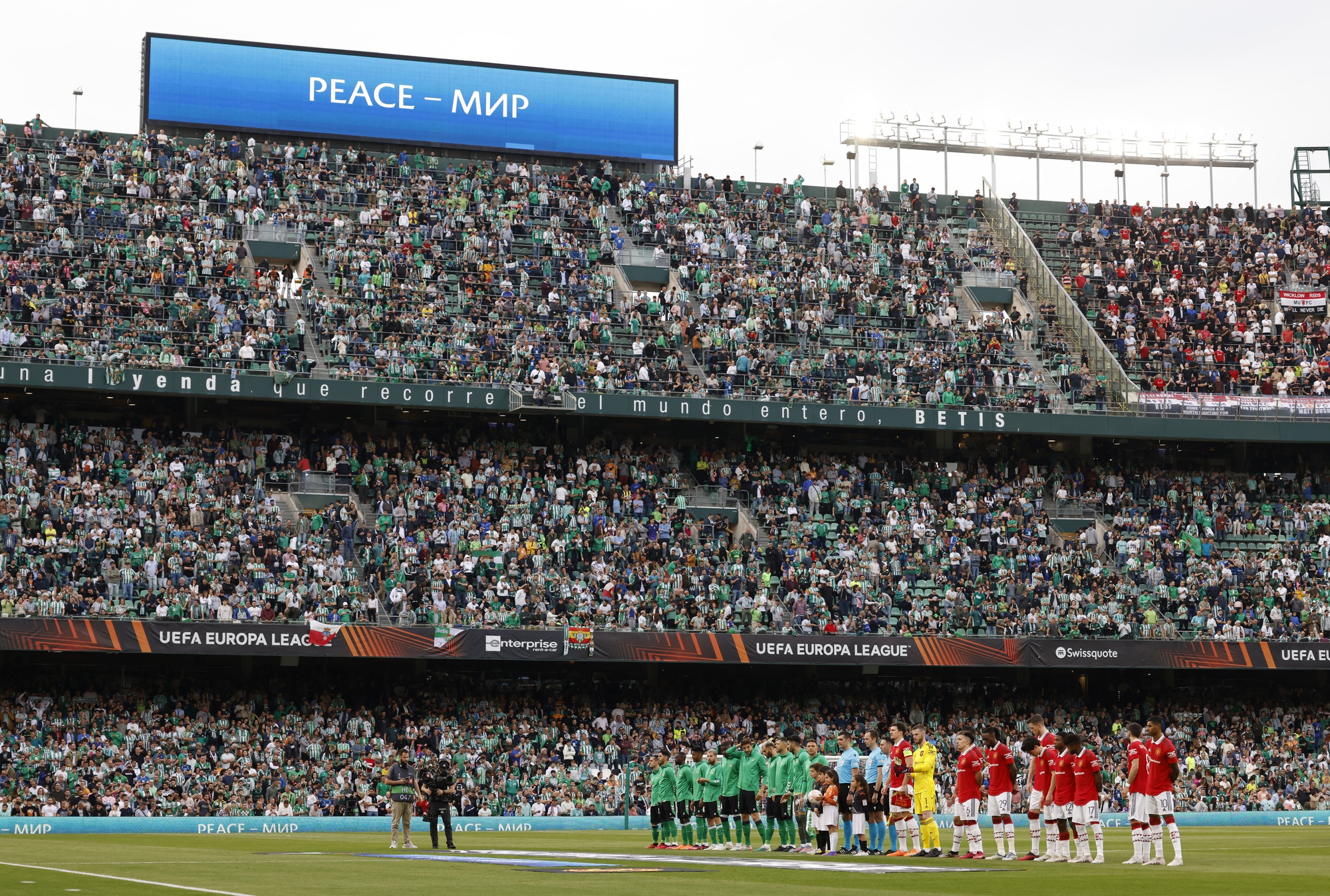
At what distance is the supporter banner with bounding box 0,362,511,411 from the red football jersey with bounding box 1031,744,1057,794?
25.6 m

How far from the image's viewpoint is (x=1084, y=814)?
854 inches

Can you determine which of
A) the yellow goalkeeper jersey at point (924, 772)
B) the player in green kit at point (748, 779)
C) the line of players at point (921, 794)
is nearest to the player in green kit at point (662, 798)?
the line of players at point (921, 794)

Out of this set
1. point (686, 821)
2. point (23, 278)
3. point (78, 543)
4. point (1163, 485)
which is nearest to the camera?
point (686, 821)

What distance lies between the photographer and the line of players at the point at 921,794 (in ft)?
70.0

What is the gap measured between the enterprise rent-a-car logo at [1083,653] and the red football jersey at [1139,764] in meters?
23.5

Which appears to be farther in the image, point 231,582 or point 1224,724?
point 1224,724

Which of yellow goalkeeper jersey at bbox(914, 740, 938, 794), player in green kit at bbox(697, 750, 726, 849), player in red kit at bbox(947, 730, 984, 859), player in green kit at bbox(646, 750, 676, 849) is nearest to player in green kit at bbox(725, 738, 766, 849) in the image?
player in green kit at bbox(697, 750, 726, 849)

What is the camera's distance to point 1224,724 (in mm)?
46688

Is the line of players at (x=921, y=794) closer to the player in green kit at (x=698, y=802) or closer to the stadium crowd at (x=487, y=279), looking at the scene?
the player in green kit at (x=698, y=802)

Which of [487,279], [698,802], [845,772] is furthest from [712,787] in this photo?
[487,279]

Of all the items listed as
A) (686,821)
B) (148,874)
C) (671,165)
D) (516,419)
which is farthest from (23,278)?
(148,874)

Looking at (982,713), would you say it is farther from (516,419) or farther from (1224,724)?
(516,419)

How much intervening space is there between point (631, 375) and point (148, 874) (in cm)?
3061

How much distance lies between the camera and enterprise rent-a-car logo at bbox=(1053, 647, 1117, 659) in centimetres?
4456
